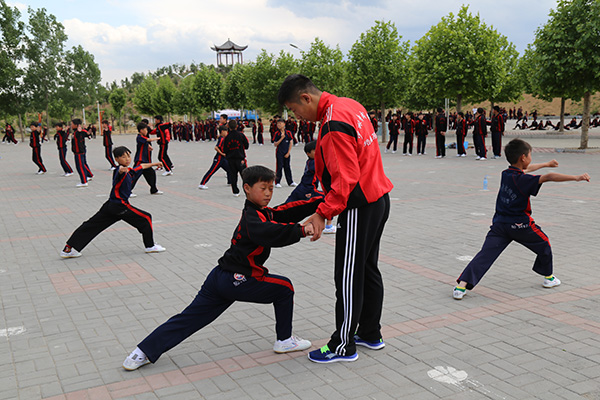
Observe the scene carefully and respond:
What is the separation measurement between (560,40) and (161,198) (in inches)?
624

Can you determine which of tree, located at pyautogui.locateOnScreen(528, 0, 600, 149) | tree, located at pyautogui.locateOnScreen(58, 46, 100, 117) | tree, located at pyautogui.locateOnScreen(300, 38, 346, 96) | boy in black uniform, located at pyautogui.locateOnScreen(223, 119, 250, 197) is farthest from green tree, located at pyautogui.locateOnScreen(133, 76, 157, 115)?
boy in black uniform, located at pyautogui.locateOnScreen(223, 119, 250, 197)

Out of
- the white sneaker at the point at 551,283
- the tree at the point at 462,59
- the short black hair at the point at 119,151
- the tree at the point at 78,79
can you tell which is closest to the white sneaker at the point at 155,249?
the short black hair at the point at 119,151

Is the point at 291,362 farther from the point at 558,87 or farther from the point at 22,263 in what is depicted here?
Answer: the point at 558,87

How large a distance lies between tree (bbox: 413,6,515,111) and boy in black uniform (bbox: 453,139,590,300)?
67.3 feet

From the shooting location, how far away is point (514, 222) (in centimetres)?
516

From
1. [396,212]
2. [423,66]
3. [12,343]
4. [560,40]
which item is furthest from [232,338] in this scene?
[423,66]

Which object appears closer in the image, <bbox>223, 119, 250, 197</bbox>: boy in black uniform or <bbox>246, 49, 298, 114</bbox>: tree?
<bbox>223, 119, 250, 197</bbox>: boy in black uniform

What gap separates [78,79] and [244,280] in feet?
225

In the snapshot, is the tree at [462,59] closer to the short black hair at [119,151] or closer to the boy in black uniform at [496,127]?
the boy in black uniform at [496,127]

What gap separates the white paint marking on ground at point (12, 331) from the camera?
4.52 meters

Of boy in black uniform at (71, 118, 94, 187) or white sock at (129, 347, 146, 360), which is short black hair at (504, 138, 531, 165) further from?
boy in black uniform at (71, 118, 94, 187)

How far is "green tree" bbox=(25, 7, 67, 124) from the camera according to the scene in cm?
5703

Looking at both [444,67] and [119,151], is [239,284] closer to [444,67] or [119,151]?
[119,151]

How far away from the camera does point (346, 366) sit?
3.76 meters
